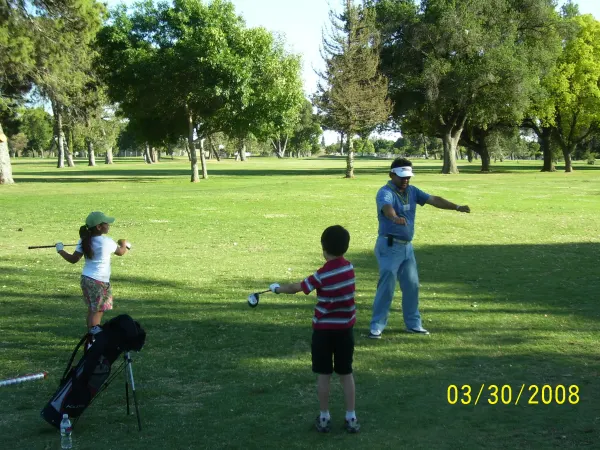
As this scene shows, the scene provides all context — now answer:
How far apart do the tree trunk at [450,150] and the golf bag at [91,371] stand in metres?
55.7

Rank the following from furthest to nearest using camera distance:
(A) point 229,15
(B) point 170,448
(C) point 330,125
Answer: (C) point 330,125 → (A) point 229,15 → (B) point 170,448

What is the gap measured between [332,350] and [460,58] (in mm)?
54434

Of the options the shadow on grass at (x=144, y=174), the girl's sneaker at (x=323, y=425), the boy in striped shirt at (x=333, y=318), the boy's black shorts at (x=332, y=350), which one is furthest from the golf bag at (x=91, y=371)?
the shadow on grass at (x=144, y=174)

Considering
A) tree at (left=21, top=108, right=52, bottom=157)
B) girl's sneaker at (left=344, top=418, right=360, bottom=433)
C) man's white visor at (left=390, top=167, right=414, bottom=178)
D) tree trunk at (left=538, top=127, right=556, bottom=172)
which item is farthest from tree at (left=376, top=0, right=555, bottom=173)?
tree at (left=21, top=108, right=52, bottom=157)

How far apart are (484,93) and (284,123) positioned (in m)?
19.0

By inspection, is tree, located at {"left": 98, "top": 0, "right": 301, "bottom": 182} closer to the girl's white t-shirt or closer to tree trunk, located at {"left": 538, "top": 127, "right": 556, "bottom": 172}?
tree trunk, located at {"left": 538, "top": 127, "right": 556, "bottom": 172}

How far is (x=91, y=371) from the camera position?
202 inches

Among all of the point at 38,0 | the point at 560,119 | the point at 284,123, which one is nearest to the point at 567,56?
the point at 560,119

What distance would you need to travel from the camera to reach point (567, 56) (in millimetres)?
63062

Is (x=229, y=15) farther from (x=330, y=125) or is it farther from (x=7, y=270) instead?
(x=7, y=270)

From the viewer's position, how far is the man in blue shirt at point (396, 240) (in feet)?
24.6

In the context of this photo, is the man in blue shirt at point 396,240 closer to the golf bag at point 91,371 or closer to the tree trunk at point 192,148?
the golf bag at point 91,371

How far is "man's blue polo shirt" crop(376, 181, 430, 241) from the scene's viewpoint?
Answer: 24.5 ft

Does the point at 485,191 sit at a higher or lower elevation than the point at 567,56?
lower
